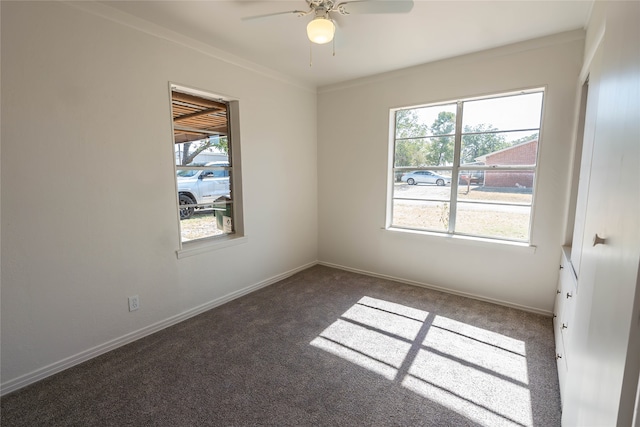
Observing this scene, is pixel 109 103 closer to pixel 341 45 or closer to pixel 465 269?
pixel 341 45

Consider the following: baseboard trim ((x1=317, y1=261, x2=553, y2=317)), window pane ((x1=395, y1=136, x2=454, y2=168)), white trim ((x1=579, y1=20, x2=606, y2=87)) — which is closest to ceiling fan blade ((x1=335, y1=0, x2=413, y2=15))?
white trim ((x1=579, y1=20, x2=606, y2=87))

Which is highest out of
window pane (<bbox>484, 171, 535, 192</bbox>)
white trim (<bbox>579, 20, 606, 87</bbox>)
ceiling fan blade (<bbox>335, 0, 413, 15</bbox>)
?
ceiling fan blade (<bbox>335, 0, 413, 15</bbox>)

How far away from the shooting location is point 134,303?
2.47 metres

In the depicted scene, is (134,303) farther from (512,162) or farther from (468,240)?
(512,162)

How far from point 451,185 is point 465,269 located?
3.25 ft

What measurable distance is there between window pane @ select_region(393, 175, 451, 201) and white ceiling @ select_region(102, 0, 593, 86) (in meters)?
1.44

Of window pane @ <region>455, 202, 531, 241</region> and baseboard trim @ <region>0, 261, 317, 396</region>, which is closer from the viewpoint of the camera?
baseboard trim @ <region>0, 261, 317, 396</region>

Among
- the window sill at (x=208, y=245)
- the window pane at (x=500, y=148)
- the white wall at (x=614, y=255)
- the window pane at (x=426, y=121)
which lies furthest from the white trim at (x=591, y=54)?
the window sill at (x=208, y=245)

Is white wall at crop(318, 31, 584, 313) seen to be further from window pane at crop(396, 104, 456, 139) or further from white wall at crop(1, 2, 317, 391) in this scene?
white wall at crop(1, 2, 317, 391)

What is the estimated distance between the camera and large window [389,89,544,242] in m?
2.94

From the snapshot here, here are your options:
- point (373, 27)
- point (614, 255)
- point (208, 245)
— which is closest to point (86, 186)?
point (208, 245)

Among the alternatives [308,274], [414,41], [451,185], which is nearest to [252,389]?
[308,274]

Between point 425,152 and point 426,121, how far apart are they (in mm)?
372

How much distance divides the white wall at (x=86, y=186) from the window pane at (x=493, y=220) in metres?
2.84
